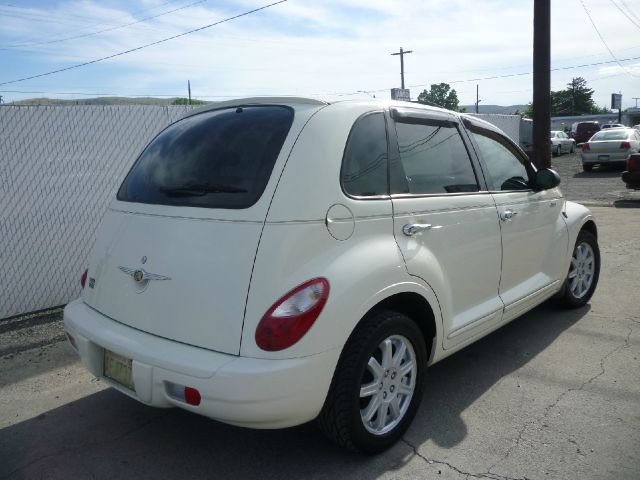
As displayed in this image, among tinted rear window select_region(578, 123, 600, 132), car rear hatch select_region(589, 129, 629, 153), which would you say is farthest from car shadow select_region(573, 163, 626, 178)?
tinted rear window select_region(578, 123, 600, 132)

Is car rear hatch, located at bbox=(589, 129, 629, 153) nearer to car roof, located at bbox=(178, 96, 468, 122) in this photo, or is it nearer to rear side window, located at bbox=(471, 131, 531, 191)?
rear side window, located at bbox=(471, 131, 531, 191)

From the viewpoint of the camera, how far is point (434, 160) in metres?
Answer: 3.40

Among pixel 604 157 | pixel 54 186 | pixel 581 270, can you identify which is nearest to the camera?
pixel 581 270

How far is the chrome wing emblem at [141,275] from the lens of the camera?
268cm

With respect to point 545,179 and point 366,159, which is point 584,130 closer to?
point 545,179

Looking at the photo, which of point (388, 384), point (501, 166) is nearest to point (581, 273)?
point (501, 166)

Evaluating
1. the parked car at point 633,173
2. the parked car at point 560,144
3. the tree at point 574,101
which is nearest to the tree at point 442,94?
the tree at point 574,101

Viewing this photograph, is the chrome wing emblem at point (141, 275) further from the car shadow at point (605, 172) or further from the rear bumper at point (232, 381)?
the car shadow at point (605, 172)

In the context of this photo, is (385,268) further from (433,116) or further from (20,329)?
(20,329)

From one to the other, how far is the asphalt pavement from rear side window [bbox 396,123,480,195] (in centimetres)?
133

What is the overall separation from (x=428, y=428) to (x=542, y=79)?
297 inches

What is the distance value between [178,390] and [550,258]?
3188 mm

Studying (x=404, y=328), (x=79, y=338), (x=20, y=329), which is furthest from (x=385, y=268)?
(x=20, y=329)

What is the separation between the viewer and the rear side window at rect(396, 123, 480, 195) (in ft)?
10.5
